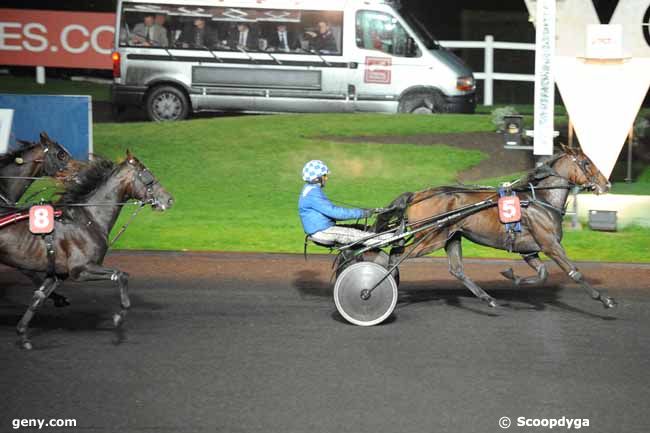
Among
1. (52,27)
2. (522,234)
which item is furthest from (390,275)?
(52,27)

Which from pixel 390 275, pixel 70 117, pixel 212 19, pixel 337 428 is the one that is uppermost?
pixel 212 19

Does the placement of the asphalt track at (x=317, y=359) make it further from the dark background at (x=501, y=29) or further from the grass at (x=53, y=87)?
the dark background at (x=501, y=29)

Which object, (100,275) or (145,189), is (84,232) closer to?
(100,275)

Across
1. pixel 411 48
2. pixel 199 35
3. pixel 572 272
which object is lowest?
pixel 572 272

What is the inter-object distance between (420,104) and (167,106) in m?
5.23

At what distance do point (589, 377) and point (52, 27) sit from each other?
18.3 meters

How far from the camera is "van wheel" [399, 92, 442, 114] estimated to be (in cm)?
2033

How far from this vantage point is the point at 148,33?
784 inches

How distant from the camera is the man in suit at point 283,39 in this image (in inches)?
783

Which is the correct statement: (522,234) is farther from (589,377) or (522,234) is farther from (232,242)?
(232,242)

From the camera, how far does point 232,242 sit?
44.7 ft
